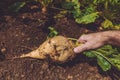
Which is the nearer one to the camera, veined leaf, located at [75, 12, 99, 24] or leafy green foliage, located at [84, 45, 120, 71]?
leafy green foliage, located at [84, 45, 120, 71]

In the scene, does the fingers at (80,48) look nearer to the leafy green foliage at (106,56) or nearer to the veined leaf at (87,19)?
the leafy green foliage at (106,56)

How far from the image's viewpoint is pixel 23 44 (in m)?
3.14

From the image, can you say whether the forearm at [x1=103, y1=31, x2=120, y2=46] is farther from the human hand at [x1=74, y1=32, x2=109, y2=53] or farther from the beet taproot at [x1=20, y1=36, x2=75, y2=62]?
the beet taproot at [x1=20, y1=36, x2=75, y2=62]

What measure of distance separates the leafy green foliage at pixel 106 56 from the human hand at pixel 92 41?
0.28 feet

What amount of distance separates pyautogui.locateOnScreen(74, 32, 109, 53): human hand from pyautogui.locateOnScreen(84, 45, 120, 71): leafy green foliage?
9cm

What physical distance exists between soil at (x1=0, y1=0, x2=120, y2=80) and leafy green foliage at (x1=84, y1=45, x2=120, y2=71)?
0.46 ft

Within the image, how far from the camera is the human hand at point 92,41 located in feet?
9.65

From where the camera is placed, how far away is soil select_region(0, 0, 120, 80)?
9.64ft

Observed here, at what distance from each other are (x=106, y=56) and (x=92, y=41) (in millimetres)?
292

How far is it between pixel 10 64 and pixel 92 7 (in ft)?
4.15

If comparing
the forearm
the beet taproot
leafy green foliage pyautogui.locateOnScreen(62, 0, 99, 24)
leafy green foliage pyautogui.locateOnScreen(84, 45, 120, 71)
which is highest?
leafy green foliage pyautogui.locateOnScreen(62, 0, 99, 24)

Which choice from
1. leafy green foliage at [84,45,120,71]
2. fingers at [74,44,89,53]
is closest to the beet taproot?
fingers at [74,44,89,53]

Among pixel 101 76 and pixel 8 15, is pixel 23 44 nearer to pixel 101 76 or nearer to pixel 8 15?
pixel 8 15

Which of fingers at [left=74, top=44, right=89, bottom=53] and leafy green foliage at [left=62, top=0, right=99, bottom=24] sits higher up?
leafy green foliage at [left=62, top=0, right=99, bottom=24]
